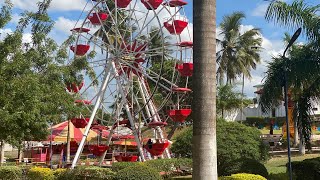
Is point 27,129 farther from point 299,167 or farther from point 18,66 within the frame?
point 299,167

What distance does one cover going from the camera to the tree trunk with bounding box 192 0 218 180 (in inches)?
352

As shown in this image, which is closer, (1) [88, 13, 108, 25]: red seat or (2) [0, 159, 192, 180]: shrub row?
(2) [0, 159, 192, 180]: shrub row

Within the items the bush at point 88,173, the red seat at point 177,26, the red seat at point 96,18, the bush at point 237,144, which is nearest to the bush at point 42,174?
the bush at point 88,173

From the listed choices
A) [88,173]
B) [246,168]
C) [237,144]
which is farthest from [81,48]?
[246,168]

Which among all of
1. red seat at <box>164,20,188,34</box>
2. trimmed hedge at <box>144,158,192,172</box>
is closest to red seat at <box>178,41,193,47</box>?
red seat at <box>164,20,188,34</box>

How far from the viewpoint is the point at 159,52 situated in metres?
26.8

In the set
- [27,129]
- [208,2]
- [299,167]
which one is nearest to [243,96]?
[299,167]

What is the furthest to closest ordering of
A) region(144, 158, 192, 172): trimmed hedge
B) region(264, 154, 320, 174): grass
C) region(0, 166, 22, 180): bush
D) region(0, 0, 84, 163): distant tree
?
region(264, 154, 320, 174): grass < region(144, 158, 192, 172): trimmed hedge < region(0, 166, 22, 180): bush < region(0, 0, 84, 163): distant tree

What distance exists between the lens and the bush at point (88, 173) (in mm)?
17395

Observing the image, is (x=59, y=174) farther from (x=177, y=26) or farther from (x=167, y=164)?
(x=177, y=26)

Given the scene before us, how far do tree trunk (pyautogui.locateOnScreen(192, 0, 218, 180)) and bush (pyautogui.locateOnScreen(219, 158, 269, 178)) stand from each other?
8.11 meters

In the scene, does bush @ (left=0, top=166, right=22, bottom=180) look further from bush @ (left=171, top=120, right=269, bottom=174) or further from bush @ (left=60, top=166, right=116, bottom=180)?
bush @ (left=171, top=120, right=269, bottom=174)

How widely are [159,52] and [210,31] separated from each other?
57.6 feet

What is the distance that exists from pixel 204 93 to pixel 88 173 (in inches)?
399
